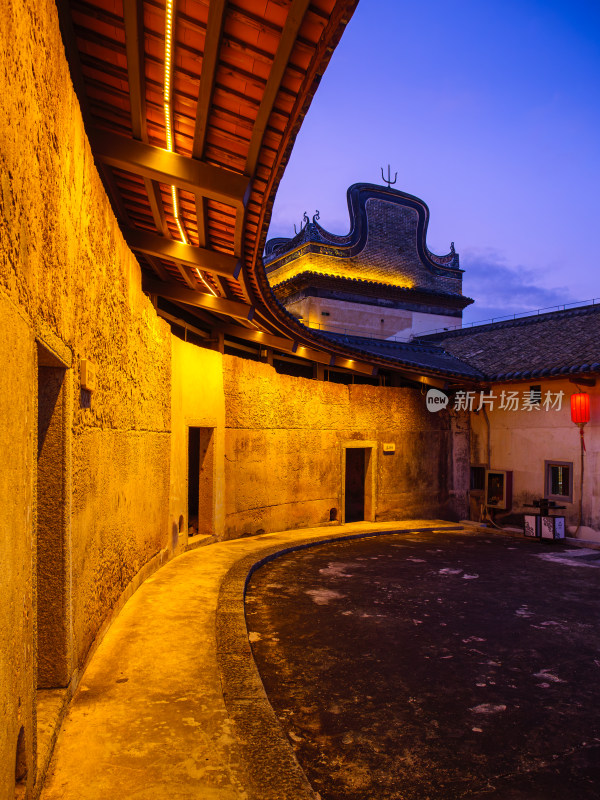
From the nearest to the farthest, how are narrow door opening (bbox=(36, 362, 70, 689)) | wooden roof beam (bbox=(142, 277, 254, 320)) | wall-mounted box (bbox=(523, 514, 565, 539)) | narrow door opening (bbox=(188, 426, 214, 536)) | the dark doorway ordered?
1. narrow door opening (bbox=(36, 362, 70, 689))
2. wooden roof beam (bbox=(142, 277, 254, 320))
3. narrow door opening (bbox=(188, 426, 214, 536))
4. wall-mounted box (bbox=(523, 514, 565, 539))
5. the dark doorway

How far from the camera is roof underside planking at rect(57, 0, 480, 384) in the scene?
265 cm

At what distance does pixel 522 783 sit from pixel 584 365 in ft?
33.2

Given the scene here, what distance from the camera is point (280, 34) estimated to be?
2709 mm

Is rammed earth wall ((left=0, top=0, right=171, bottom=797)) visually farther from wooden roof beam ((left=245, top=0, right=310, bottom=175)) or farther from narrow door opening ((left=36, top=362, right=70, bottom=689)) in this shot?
wooden roof beam ((left=245, top=0, right=310, bottom=175))

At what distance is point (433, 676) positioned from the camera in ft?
15.1

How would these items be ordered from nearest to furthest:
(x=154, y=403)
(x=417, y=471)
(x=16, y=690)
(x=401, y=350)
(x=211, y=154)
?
(x=16, y=690) → (x=211, y=154) → (x=154, y=403) → (x=417, y=471) → (x=401, y=350)

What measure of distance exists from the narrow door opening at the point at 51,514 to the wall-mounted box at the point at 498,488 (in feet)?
40.1

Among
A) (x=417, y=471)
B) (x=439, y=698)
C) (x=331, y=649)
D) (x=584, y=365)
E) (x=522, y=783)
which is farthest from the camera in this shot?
(x=417, y=471)

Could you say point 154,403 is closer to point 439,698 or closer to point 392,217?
point 439,698

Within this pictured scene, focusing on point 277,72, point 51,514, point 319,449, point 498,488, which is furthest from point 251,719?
point 498,488

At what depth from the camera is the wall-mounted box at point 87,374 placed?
11.6 feet

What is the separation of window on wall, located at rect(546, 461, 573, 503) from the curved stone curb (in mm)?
9375

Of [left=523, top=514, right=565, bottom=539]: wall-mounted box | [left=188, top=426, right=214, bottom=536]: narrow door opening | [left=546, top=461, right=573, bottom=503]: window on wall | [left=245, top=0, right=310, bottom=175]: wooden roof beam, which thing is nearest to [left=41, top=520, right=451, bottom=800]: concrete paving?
[left=188, top=426, right=214, bottom=536]: narrow door opening

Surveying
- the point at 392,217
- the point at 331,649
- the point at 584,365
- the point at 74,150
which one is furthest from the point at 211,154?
the point at 392,217
